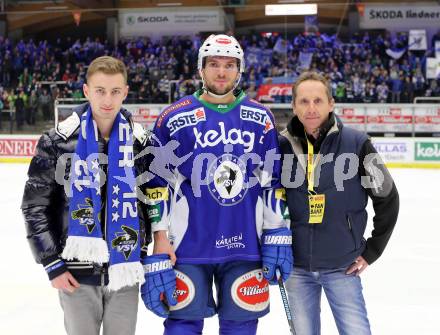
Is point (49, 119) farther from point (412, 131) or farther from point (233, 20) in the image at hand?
point (233, 20)

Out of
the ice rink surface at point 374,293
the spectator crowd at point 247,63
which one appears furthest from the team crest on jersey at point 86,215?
the spectator crowd at point 247,63

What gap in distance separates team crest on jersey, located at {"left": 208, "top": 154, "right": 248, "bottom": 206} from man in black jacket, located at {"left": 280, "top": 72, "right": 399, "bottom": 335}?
198 millimetres

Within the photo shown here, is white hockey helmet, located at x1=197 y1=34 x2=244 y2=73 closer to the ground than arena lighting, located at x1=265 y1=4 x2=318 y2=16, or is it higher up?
closer to the ground

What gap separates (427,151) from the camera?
9.52 m

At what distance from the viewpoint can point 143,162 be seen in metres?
1.97

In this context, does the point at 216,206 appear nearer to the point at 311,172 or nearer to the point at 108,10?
the point at 311,172

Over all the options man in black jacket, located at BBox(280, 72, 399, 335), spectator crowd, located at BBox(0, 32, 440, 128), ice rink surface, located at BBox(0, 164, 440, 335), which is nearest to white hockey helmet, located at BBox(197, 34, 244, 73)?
man in black jacket, located at BBox(280, 72, 399, 335)

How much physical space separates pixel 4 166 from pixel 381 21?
11.4 m

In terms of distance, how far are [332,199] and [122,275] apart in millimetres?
781

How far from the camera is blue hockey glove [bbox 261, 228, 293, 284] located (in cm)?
195

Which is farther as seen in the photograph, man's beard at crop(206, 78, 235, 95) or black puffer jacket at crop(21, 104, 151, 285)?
man's beard at crop(206, 78, 235, 95)

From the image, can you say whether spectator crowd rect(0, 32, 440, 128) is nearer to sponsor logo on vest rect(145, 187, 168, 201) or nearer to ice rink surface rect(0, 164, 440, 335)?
ice rink surface rect(0, 164, 440, 335)

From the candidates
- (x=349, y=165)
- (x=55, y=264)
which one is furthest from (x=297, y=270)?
(x=55, y=264)

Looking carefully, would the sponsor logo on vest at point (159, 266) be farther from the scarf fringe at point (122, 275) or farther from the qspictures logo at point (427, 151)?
the qspictures logo at point (427, 151)
